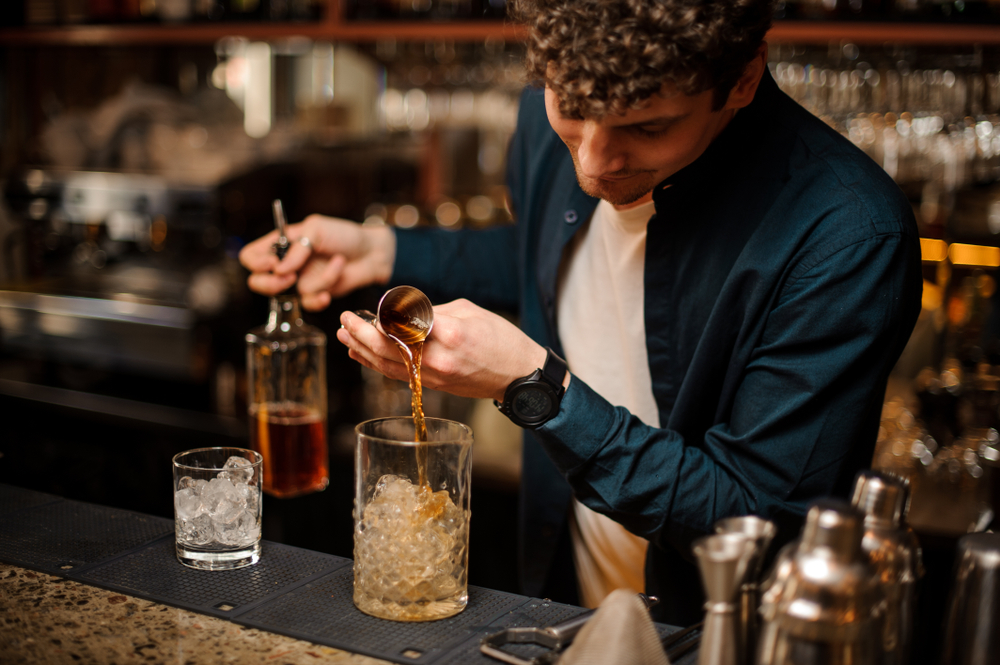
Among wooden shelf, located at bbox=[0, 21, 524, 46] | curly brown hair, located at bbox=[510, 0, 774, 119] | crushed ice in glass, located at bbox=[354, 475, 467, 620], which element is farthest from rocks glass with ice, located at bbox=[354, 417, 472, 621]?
wooden shelf, located at bbox=[0, 21, 524, 46]

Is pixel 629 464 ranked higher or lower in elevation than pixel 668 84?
lower

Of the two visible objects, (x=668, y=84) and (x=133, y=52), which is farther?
(x=133, y=52)

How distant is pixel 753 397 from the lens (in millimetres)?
1205

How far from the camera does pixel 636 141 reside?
1.13 m

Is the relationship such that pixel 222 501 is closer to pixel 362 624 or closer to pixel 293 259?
pixel 362 624

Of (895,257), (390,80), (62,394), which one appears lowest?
(62,394)

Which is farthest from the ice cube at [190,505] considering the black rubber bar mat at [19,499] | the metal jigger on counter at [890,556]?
the metal jigger on counter at [890,556]

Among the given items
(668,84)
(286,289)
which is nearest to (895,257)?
(668,84)

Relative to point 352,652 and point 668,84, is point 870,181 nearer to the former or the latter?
point 668,84

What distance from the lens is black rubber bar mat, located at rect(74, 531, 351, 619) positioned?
1.01 metres

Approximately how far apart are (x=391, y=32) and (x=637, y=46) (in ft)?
6.10

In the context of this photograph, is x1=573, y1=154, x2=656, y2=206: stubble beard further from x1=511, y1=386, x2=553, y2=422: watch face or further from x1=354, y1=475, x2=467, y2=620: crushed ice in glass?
x1=354, y1=475, x2=467, y2=620: crushed ice in glass

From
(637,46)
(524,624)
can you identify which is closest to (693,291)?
(637,46)

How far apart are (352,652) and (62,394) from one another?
258 centimetres
